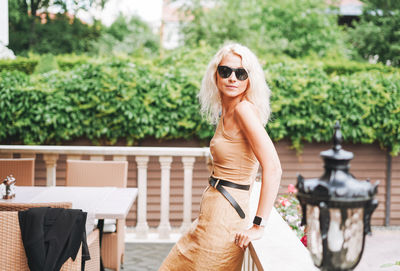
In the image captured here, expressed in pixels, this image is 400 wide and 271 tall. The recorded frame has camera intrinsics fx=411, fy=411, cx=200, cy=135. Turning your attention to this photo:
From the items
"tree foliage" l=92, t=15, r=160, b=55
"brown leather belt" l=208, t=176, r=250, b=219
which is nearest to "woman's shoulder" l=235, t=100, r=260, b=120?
"brown leather belt" l=208, t=176, r=250, b=219

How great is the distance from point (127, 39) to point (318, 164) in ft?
Result: 54.7

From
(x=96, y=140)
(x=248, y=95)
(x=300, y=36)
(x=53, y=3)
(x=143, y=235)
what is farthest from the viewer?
(x=53, y=3)

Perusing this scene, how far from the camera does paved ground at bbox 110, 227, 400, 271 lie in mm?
4090

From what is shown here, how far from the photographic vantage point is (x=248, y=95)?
6.15ft

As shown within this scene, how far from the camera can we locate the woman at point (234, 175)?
Result: 1.67 meters

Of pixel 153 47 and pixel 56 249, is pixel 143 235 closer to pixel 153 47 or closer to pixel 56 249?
pixel 56 249

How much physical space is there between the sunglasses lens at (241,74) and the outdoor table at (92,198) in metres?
1.38

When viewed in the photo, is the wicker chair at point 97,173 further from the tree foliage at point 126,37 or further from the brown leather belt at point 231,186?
the tree foliage at point 126,37

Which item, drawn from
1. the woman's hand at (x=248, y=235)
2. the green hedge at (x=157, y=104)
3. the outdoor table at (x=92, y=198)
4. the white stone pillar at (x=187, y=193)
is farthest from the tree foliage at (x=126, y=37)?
the woman's hand at (x=248, y=235)

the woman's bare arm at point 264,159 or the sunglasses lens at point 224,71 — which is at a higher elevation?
the sunglasses lens at point 224,71

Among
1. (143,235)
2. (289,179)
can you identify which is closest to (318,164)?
(289,179)

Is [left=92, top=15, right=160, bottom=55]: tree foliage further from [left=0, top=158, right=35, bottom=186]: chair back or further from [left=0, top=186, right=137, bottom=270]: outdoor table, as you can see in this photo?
[left=0, top=186, right=137, bottom=270]: outdoor table

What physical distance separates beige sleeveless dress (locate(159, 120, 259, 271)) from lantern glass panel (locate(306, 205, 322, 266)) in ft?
2.05

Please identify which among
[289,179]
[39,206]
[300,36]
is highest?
[300,36]
